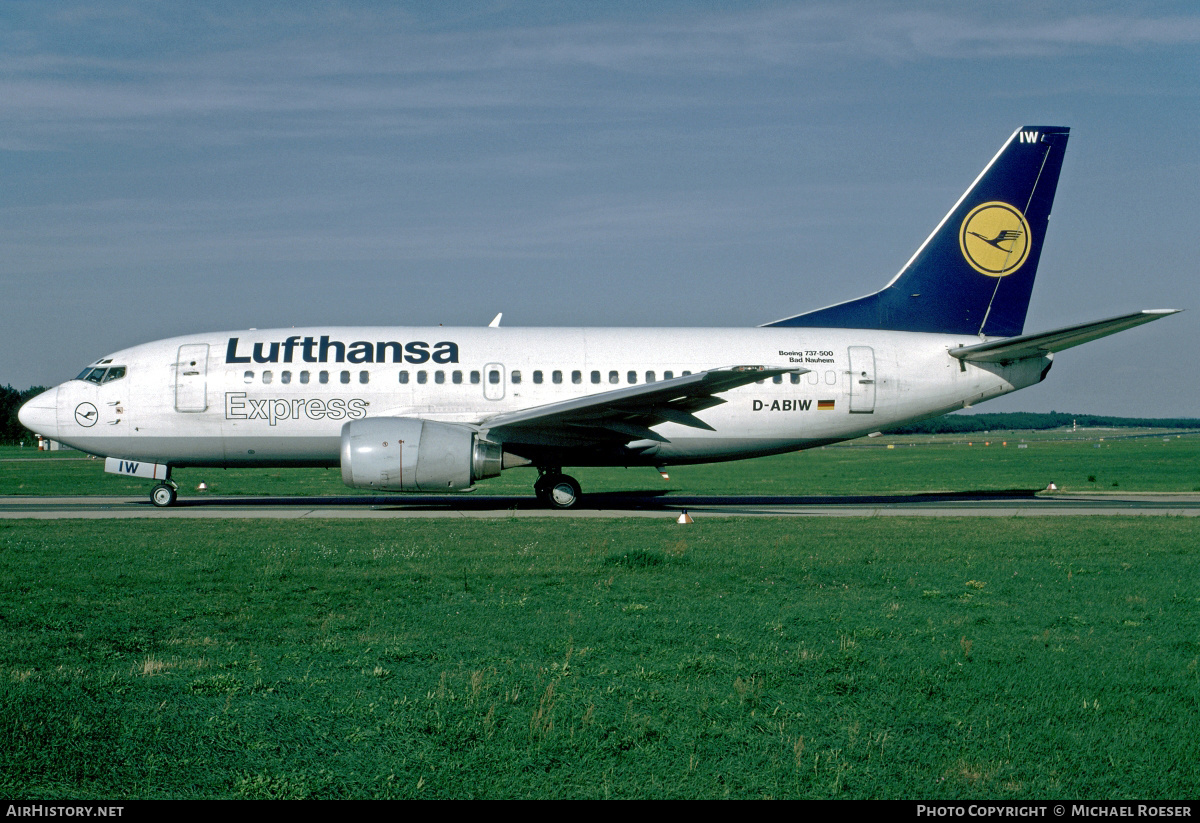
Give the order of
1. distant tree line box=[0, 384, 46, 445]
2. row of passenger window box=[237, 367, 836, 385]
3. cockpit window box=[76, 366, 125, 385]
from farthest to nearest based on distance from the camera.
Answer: distant tree line box=[0, 384, 46, 445] → cockpit window box=[76, 366, 125, 385] → row of passenger window box=[237, 367, 836, 385]

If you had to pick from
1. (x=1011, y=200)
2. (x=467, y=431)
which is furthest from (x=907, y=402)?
(x=467, y=431)

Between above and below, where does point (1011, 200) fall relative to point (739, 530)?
above

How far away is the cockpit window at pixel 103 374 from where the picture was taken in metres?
20.5

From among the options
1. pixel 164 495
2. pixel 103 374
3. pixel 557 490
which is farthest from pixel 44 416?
pixel 557 490

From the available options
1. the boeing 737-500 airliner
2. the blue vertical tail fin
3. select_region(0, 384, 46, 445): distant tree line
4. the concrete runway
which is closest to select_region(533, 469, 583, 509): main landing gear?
the boeing 737-500 airliner

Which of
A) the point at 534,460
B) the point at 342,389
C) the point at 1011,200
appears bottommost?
the point at 534,460

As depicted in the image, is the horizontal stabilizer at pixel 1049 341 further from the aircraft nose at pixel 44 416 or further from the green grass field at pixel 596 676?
the aircraft nose at pixel 44 416

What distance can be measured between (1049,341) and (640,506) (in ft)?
31.1

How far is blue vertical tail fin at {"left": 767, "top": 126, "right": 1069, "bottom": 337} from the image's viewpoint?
883 inches

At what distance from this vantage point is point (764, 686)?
601 cm

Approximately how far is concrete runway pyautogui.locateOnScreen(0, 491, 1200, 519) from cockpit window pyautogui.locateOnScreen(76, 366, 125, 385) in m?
2.74

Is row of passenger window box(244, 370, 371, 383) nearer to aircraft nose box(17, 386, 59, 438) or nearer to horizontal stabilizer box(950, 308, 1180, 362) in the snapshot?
aircraft nose box(17, 386, 59, 438)
